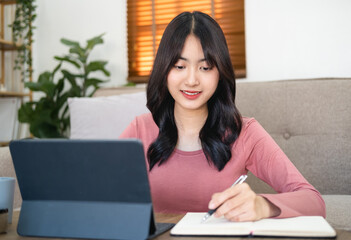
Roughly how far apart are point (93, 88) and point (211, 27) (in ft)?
7.31

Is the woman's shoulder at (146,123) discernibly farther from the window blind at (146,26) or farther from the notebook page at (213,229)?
the window blind at (146,26)

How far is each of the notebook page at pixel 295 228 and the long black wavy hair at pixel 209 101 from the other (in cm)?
46

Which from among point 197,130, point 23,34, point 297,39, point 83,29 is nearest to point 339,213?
point 197,130

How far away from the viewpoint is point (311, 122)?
1649 mm

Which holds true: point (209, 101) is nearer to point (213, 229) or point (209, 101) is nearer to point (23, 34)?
point (213, 229)

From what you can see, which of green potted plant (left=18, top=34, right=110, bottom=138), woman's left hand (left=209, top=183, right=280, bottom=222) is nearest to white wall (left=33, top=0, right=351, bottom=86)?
green potted plant (left=18, top=34, right=110, bottom=138)

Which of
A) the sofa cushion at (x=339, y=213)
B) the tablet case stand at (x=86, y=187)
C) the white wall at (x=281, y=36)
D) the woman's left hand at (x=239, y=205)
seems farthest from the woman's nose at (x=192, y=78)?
the white wall at (x=281, y=36)

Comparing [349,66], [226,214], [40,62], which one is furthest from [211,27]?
[40,62]

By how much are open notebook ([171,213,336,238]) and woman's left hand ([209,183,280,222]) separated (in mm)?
19

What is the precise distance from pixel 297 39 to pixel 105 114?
1595mm

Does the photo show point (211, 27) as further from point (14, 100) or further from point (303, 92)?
point (14, 100)

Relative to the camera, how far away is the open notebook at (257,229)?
0.62 meters

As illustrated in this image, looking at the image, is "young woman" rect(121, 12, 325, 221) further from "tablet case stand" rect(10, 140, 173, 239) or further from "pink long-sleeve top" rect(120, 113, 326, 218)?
"tablet case stand" rect(10, 140, 173, 239)

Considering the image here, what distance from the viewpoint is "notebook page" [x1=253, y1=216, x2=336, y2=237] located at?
613mm
